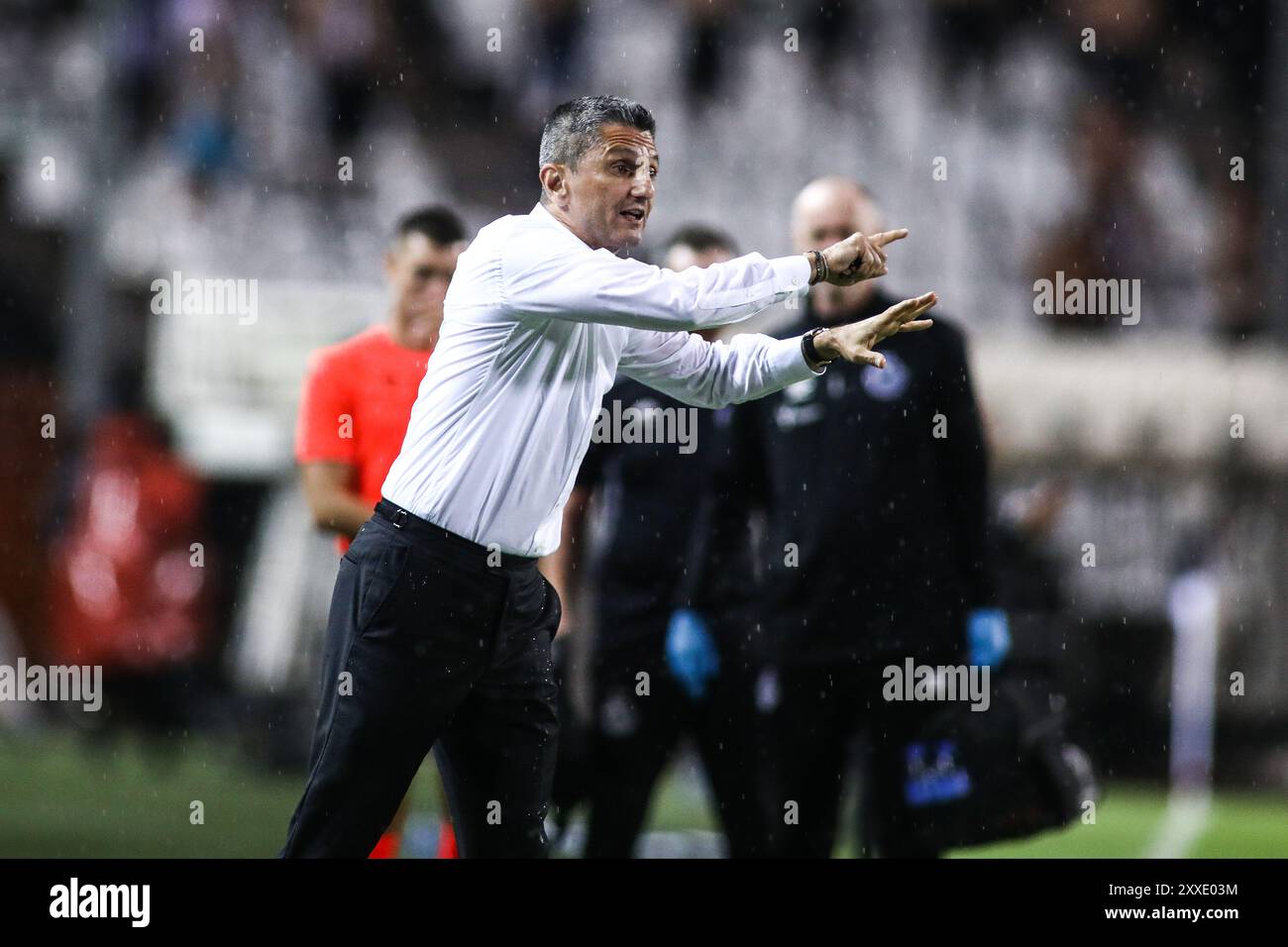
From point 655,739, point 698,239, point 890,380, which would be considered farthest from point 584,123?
point 655,739

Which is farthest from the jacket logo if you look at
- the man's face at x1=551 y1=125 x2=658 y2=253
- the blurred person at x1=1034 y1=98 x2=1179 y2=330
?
the blurred person at x1=1034 y1=98 x2=1179 y2=330

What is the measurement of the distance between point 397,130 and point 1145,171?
632 cm

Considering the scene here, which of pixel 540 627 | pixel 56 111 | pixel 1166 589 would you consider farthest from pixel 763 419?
pixel 56 111

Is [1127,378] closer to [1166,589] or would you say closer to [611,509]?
[1166,589]

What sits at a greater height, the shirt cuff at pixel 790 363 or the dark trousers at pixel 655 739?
the shirt cuff at pixel 790 363

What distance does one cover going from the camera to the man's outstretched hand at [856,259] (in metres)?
4.33

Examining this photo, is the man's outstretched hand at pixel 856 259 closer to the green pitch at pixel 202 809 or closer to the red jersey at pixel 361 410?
the red jersey at pixel 361 410

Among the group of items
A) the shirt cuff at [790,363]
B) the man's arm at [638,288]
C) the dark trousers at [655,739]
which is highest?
the man's arm at [638,288]

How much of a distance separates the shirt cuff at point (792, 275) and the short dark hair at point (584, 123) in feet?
1.63

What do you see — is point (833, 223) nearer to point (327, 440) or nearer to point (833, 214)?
point (833, 214)

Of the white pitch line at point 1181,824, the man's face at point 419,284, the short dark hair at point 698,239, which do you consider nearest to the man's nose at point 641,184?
the man's face at point 419,284

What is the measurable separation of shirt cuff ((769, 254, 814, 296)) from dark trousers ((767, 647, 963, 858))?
1627mm

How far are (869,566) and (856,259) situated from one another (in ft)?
5.20

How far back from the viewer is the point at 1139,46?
1661 centimetres
